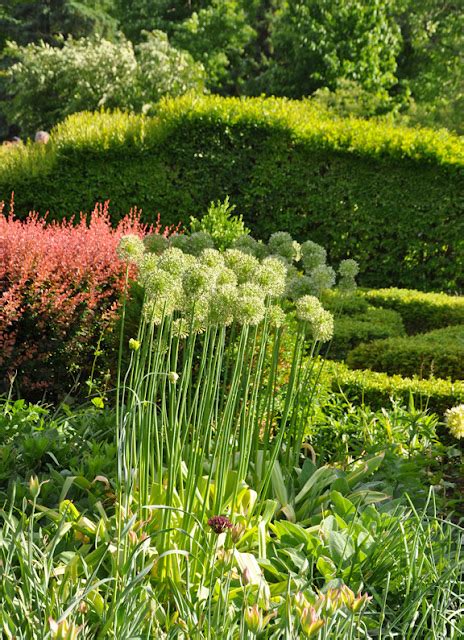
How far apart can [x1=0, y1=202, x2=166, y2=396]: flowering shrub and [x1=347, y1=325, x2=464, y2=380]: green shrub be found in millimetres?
2228

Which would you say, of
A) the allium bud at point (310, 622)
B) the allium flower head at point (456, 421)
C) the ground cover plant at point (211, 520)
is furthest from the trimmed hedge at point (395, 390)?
the allium bud at point (310, 622)

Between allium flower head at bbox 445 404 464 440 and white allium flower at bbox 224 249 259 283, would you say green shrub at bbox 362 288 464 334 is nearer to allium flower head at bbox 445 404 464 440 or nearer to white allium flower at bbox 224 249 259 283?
allium flower head at bbox 445 404 464 440

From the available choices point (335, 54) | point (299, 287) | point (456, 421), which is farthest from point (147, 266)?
point (335, 54)

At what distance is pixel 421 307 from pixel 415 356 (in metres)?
2.33

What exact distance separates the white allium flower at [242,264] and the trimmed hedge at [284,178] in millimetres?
7356

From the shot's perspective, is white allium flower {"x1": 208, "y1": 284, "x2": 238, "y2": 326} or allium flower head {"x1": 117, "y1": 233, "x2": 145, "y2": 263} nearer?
white allium flower {"x1": 208, "y1": 284, "x2": 238, "y2": 326}

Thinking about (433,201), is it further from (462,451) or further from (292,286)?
(292,286)

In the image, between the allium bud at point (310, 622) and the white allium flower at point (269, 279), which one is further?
the white allium flower at point (269, 279)

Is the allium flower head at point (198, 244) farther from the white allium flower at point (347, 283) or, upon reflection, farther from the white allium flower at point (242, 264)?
the white allium flower at point (347, 283)

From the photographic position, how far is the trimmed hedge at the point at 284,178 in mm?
10070

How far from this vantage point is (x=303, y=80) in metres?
21.6

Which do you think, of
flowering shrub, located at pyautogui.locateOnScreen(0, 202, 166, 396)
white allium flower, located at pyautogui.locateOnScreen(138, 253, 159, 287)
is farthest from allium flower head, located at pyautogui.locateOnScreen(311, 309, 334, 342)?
flowering shrub, located at pyautogui.locateOnScreen(0, 202, 166, 396)

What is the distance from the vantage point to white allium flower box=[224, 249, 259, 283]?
2816mm

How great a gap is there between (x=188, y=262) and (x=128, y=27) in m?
29.4
